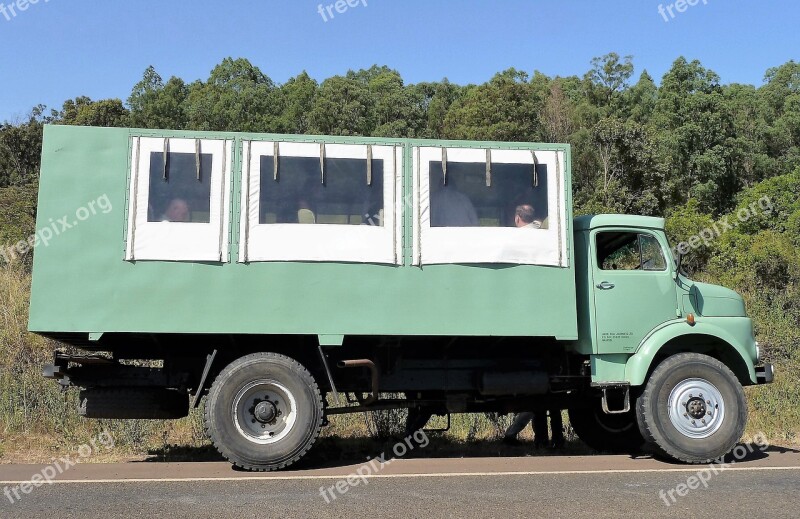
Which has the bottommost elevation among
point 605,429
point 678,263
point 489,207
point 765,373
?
point 605,429

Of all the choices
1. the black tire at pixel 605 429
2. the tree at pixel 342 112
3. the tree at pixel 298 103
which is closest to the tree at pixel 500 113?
the tree at pixel 342 112

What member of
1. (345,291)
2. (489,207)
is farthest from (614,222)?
(345,291)

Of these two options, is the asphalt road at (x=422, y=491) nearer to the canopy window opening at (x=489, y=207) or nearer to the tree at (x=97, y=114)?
the canopy window opening at (x=489, y=207)

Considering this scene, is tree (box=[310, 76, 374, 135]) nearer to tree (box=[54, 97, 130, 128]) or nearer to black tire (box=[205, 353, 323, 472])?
tree (box=[54, 97, 130, 128])

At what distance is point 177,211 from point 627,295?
16.8 ft

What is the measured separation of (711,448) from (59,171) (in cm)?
760

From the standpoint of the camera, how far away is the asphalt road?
19.4ft

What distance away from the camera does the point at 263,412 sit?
7977 millimetres

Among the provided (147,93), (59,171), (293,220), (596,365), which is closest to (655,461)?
(596,365)

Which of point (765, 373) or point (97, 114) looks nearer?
point (765, 373)

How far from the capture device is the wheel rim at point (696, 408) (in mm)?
8484

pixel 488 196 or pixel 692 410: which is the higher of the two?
pixel 488 196

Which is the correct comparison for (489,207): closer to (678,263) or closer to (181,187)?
(678,263)

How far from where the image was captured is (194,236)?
8.05m
